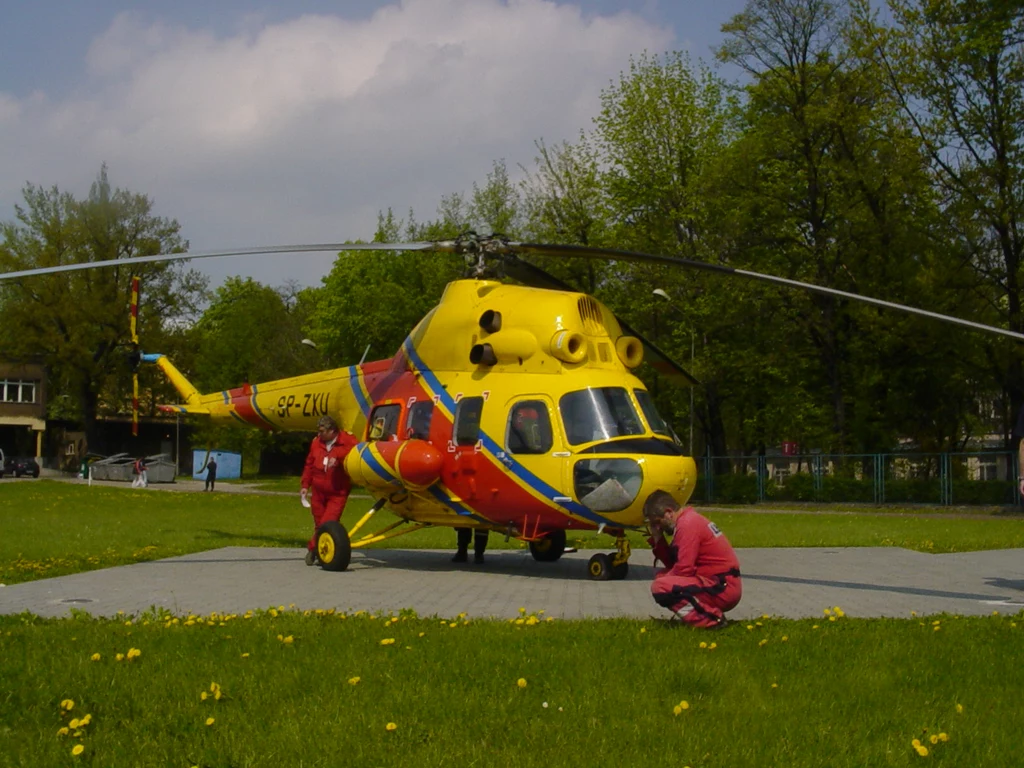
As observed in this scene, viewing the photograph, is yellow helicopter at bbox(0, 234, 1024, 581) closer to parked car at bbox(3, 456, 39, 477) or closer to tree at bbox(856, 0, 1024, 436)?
tree at bbox(856, 0, 1024, 436)

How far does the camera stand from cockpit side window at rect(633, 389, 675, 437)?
44.3 feet

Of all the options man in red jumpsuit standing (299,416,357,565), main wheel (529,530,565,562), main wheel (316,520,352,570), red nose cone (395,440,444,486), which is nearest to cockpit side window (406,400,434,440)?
red nose cone (395,440,444,486)

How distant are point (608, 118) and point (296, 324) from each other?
1287 inches

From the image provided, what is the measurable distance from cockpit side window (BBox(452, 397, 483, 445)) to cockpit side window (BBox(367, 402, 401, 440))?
1.34 m

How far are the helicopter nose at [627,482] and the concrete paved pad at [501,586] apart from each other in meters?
0.91

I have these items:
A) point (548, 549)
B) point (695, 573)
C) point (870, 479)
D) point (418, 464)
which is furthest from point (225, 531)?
point (870, 479)

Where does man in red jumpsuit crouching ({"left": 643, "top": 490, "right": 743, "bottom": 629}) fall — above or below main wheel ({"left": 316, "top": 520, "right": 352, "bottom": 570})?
above

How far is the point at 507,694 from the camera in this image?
6.46 m

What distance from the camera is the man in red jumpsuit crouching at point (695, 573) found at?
28.7ft

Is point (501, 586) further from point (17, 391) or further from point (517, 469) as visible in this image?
Answer: point (17, 391)

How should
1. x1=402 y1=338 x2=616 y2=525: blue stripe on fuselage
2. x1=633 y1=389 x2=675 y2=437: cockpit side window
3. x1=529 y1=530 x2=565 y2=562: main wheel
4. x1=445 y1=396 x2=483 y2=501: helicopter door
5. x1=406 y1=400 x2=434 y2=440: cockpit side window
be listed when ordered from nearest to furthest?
x1=402 y1=338 x2=616 y2=525: blue stripe on fuselage → x1=633 y1=389 x2=675 y2=437: cockpit side window → x1=445 y1=396 x2=483 y2=501: helicopter door → x1=406 y1=400 x2=434 y2=440: cockpit side window → x1=529 y1=530 x2=565 y2=562: main wheel

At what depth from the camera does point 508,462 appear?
13.9m

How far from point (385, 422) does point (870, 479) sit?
100 ft

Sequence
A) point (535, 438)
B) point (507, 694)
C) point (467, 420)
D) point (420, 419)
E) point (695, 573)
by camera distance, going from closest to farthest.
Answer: point (507, 694) < point (695, 573) < point (535, 438) < point (467, 420) < point (420, 419)
